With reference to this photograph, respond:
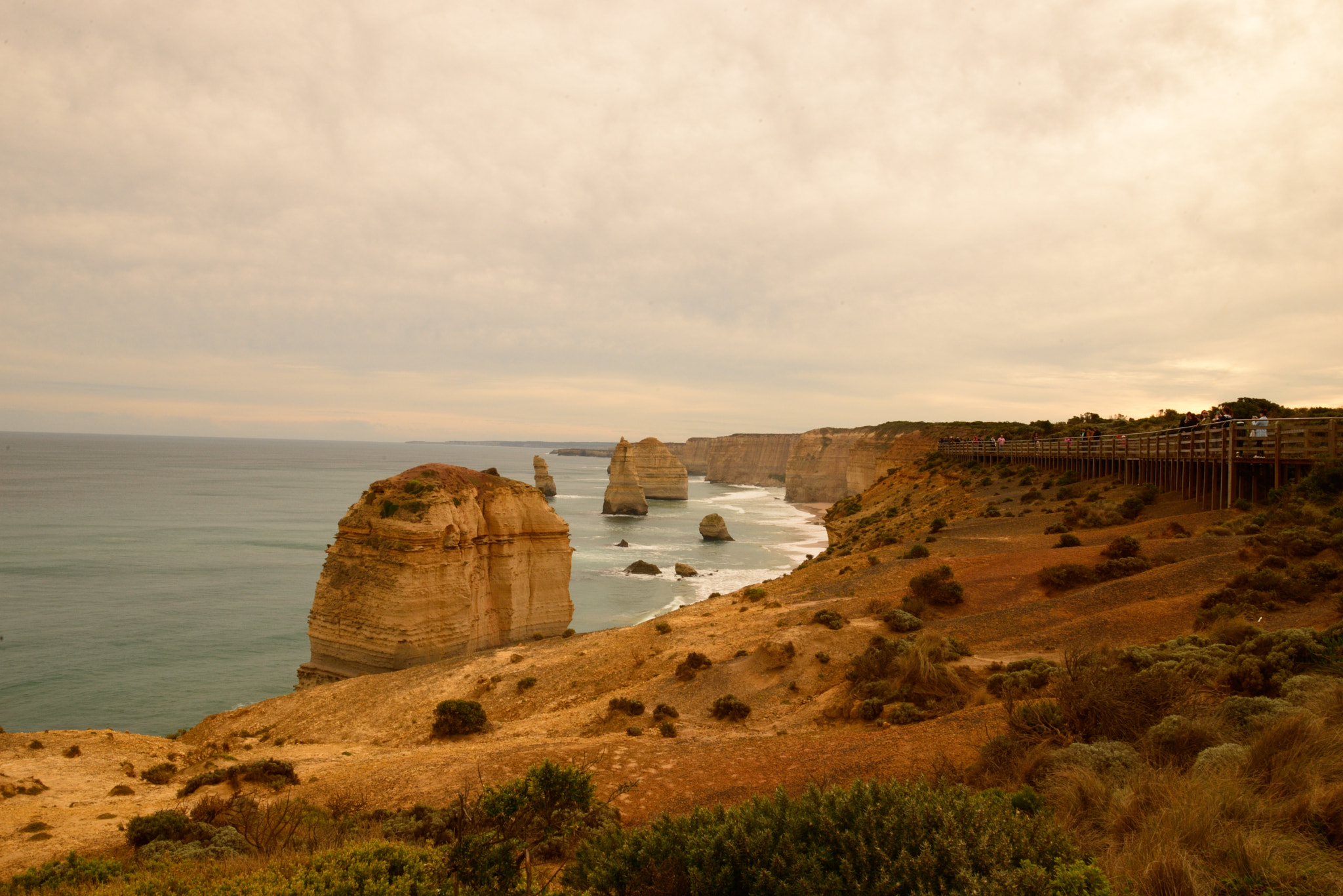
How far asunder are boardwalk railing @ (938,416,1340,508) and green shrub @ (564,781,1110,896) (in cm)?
1815

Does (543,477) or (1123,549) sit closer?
(1123,549)

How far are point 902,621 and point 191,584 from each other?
41.2m

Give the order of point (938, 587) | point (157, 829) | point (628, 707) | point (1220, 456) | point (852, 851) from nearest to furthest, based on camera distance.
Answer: point (852, 851), point (157, 829), point (628, 707), point (938, 587), point (1220, 456)

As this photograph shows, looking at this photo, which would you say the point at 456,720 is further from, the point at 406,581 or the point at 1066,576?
the point at 1066,576

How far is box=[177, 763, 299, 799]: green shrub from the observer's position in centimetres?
1176

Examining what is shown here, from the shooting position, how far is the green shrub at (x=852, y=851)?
423 centimetres

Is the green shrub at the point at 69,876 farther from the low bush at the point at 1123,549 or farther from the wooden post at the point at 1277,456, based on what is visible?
the wooden post at the point at 1277,456

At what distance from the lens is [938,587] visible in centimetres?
1836

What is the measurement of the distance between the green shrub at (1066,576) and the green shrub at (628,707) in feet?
36.1

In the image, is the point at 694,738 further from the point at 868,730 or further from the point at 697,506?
the point at 697,506

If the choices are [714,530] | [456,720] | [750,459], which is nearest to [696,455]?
[750,459]

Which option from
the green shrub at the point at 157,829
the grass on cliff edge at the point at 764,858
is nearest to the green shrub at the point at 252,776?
the green shrub at the point at 157,829

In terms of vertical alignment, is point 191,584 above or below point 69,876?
below

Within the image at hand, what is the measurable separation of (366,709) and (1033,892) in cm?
1790
